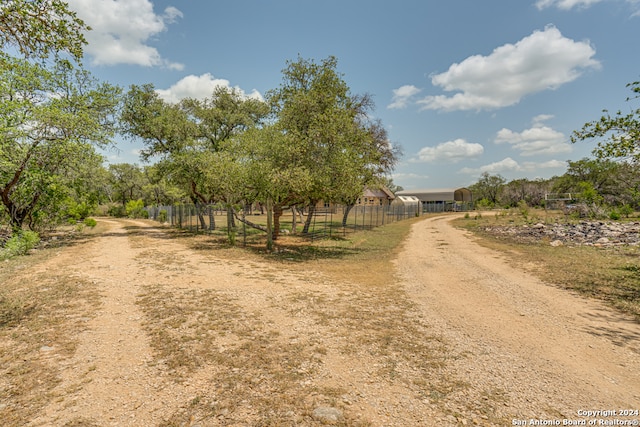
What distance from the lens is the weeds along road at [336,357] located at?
3.17 meters

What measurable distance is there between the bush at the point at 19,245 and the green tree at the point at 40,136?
2.13m

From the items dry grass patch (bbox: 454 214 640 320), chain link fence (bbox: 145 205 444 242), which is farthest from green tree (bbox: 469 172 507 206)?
dry grass patch (bbox: 454 214 640 320)

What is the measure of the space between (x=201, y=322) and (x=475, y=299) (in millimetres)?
6125

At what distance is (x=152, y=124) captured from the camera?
19.3 m

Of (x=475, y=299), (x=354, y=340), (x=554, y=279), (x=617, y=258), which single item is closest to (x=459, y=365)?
(x=354, y=340)

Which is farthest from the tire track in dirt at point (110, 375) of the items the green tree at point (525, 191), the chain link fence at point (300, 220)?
the green tree at point (525, 191)

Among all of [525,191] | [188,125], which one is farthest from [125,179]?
[525,191]

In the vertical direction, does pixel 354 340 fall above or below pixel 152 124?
below

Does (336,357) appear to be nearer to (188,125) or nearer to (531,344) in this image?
(531,344)

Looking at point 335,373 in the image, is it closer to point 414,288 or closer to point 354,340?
point 354,340

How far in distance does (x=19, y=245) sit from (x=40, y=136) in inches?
178

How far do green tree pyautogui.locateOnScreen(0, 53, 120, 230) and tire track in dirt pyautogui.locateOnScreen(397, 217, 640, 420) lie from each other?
46.3ft

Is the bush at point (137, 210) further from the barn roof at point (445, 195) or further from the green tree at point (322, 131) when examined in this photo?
the barn roof at point (445, 195)

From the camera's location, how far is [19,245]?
39.1 feet
